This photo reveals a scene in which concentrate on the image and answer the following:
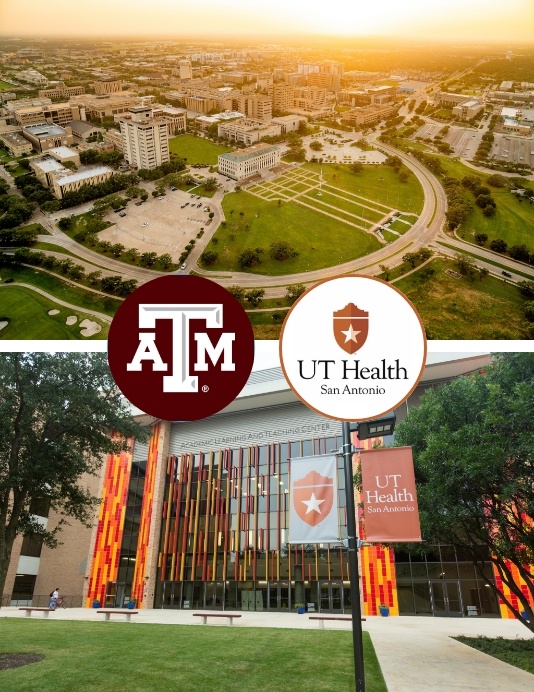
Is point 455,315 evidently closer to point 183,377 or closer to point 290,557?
point 290,557

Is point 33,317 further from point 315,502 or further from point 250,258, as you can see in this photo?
point 315,502

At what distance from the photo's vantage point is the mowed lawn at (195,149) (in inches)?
1222

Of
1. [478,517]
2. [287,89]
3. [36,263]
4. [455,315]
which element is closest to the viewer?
[478,517]

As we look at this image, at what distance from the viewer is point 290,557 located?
1416 cm

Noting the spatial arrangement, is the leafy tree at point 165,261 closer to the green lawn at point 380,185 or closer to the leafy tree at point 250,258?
the leafy tree at point 250,258

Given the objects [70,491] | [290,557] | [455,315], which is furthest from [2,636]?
[455,315]

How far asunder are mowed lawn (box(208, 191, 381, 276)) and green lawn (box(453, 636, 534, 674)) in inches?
560

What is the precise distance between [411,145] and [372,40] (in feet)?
25.1

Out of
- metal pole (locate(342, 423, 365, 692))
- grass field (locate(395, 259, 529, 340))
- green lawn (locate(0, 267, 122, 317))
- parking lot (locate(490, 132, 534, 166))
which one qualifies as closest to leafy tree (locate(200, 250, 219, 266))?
green lawn (locate(0, 267, 122, 317))

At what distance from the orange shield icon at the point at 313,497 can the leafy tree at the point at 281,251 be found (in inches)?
686

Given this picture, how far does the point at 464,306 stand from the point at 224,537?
11.0 m

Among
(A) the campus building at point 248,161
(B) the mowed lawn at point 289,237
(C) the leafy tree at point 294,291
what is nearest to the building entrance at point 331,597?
(C) the leafy tree at point 294,291

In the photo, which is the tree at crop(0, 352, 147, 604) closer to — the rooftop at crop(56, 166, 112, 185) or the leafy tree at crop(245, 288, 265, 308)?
the leafy tree at crop(245, 288, 265, 308)

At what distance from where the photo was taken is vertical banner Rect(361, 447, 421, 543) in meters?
2.78
